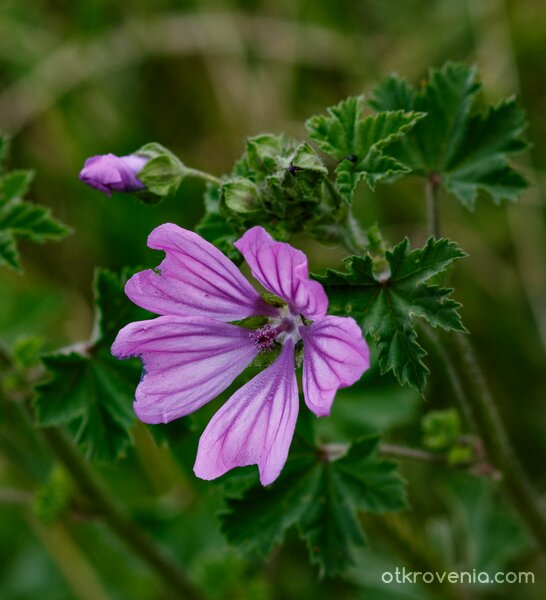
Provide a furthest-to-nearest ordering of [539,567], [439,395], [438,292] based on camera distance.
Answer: [439,395]
[539,567]
[438,292]

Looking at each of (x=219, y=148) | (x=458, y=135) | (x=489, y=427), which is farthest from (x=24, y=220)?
(x=219, y=148)

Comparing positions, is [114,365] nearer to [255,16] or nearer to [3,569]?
[3,569]

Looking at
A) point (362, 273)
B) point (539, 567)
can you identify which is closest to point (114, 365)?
point (362, 273)

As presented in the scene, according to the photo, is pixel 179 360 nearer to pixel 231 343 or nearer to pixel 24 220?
pixel 231 343

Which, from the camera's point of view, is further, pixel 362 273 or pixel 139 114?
pixel 139 114

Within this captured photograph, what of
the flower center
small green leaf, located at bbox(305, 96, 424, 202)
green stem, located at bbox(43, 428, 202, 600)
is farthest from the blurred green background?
small green leaf, located at bbox(305, 96, 424, 202)

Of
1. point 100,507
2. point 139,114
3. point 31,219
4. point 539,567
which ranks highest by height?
point 139,114

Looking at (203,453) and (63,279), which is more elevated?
(63,279)

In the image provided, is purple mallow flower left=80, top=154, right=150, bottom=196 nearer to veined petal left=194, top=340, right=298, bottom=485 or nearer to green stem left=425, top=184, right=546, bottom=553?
veined petal left=194, top=340, right=298, bottom=485

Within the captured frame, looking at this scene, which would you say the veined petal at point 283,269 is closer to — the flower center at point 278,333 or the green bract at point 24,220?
the flower center at point 278,333
